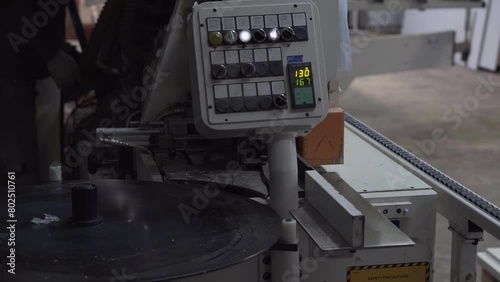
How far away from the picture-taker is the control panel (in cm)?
121

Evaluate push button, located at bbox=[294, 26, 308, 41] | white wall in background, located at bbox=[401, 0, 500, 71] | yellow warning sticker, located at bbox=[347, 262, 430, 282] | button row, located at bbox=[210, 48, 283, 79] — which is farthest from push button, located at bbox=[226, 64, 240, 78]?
white wall in background, located at bbox=[401, 0, 500, 71]

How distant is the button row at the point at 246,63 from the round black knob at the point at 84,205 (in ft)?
0.93

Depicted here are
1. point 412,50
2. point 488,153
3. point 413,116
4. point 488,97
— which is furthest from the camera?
point 488,97

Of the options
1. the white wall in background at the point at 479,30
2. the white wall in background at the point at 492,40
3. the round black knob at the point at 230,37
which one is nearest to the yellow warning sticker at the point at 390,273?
the round black knob at the point at 230,37

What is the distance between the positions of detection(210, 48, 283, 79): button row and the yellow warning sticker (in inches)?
16.1

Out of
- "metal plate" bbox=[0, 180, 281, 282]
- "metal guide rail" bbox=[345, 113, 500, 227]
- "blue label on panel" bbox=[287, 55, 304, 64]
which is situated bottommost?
"metal guide rail" bbox=[345, 113, 500, 227]

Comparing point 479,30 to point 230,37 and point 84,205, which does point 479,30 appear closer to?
point 230,37

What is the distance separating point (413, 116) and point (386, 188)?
353 cm

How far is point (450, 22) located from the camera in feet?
21.2

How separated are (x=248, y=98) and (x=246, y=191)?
0.73ft

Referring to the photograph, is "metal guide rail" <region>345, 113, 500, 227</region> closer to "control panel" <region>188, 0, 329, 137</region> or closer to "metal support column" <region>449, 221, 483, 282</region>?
"metal support column" <region>449, 221, 483, 282</region>

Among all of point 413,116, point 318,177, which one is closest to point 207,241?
point 318,177

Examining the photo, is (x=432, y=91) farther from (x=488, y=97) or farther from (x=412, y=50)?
(x=412, y=50)

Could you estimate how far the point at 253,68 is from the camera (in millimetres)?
1209
